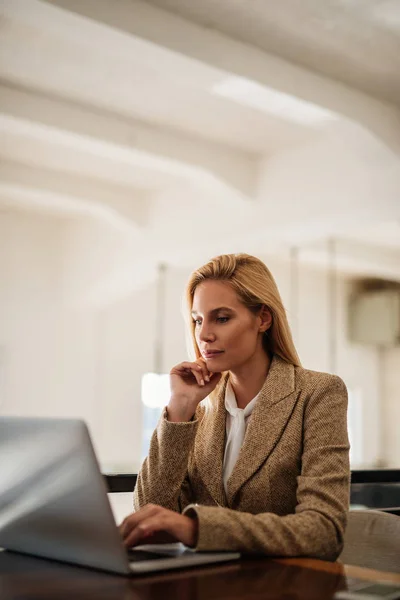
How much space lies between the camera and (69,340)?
739cm

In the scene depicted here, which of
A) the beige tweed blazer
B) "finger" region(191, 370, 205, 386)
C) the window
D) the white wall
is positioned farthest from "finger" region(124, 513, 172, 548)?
the window

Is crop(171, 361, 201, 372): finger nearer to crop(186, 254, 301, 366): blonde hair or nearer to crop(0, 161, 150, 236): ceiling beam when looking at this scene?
crop(186, 254, 301, 366): blonde hair

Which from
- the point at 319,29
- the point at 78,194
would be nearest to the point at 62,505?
the point at 319,29

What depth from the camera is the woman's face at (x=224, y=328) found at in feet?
5.55

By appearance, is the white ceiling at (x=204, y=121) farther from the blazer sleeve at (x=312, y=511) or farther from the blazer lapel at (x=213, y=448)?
the blazer sleeve at (x=312, y=511)

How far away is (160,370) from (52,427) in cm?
548

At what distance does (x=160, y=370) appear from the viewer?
666cm

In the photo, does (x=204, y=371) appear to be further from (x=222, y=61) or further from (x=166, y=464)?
(x=222, y=61)

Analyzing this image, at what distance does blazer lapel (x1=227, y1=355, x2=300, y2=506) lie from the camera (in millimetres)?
1567

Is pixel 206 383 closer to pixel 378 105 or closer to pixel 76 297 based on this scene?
pixel 378 105

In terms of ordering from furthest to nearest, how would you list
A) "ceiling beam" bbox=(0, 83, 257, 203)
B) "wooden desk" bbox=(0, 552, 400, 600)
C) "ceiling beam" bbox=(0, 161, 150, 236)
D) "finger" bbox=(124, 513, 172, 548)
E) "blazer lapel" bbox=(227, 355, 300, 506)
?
"ceiling beam" bbox=(0, 161, 150, 236) → "ceiling beam" bbox=(0, 83, 257, 203) → "blazer lapel" bbox=(227, 355, 300, 506) → "finger" bbox=(124, 513, 172, 548) → "wooden desk" bbox=(0, 552, 400, 600)

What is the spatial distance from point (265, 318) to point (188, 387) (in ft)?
0.80

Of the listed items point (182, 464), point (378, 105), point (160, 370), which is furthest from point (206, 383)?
point (160, 370)

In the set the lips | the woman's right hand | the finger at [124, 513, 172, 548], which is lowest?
the finger at [124, 513, 172, 548]
